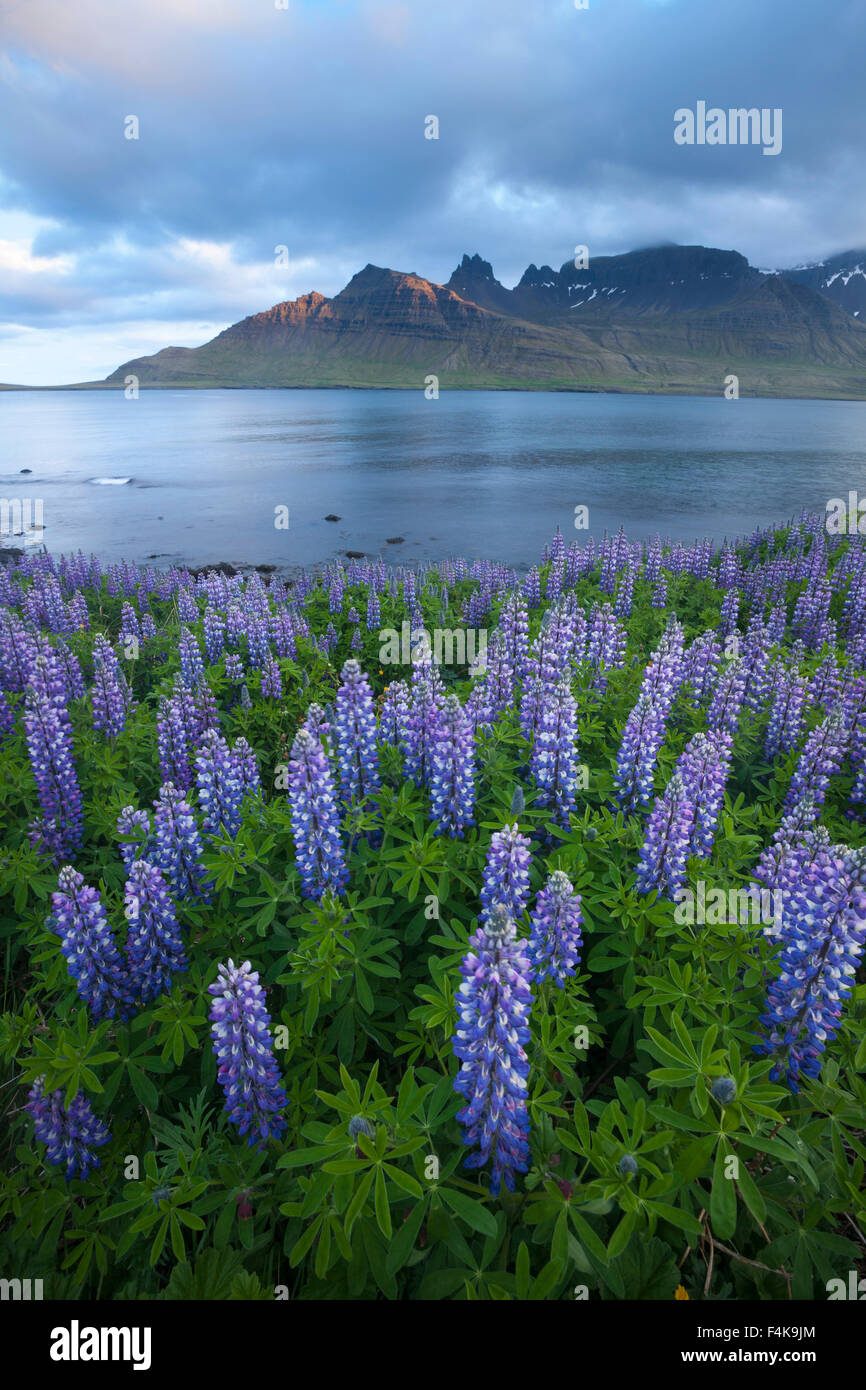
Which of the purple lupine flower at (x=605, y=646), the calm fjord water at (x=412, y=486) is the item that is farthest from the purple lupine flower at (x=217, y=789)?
the calm fjord water at (x=412, y=486)

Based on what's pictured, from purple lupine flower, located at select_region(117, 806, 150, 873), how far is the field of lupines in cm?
4

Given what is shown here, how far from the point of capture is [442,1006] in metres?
3.64

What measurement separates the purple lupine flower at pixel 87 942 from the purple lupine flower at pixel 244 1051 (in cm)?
116

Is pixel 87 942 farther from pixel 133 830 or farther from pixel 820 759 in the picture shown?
pixel 820 759

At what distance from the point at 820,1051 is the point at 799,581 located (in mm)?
13854

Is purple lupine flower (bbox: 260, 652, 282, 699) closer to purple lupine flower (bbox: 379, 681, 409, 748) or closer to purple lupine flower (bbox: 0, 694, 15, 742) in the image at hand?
purple lupine flower (bbox: 0, 694, 15, 742)

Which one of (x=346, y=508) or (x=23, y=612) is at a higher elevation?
(x=346, y=508)

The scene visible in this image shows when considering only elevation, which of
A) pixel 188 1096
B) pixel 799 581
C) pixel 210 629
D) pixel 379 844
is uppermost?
pixel 799 581

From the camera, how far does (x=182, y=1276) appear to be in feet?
9.93

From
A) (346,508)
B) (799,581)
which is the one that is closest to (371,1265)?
(799,581)

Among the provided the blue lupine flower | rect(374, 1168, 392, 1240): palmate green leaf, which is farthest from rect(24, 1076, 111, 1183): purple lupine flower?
the blue lupine flower

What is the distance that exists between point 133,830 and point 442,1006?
306cm

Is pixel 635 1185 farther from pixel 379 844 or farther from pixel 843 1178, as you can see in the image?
pixel 379 844

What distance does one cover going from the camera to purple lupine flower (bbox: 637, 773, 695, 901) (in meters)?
4.53
